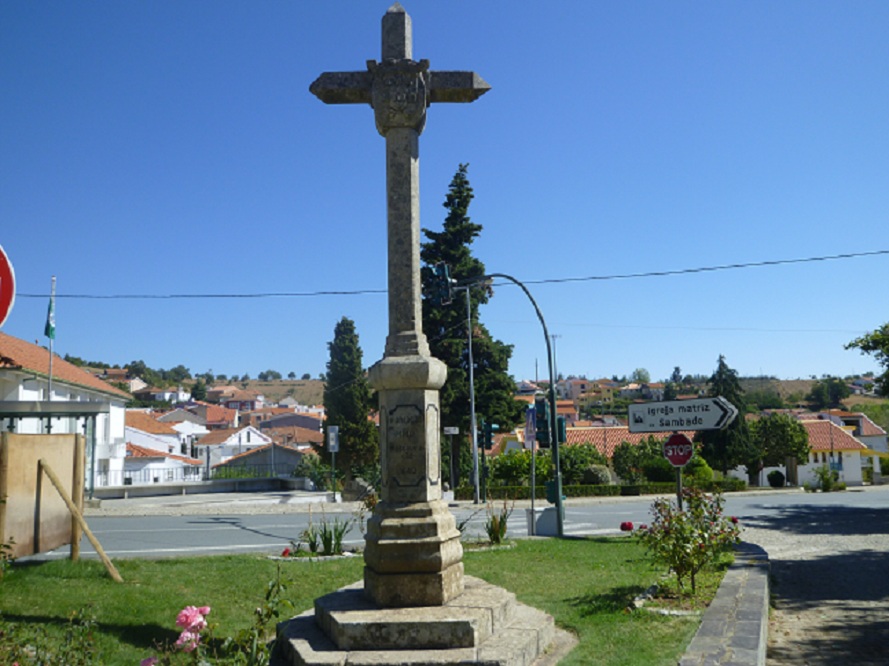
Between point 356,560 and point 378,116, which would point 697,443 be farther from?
point 378,116

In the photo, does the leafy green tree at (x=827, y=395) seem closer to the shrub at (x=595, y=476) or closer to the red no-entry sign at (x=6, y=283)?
the shrub at (x=595, y=476)

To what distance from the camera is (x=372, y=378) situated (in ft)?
21.6

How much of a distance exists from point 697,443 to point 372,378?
46202mm

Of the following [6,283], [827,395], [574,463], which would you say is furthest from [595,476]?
[827,395]

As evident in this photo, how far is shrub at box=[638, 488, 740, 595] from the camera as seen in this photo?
292 inches

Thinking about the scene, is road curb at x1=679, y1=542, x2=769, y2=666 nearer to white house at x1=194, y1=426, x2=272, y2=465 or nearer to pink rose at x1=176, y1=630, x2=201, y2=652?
pink rose at x1=176, y1=630, x2=201, y2=652

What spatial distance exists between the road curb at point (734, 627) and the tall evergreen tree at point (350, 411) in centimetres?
3214

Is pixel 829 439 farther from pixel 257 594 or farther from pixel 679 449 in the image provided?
pixel 257 594

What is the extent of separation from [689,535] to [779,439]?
50461mm

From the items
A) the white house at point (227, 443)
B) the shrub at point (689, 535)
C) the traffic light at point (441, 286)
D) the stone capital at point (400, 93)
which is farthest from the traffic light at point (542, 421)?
the white house at point (227, 443)

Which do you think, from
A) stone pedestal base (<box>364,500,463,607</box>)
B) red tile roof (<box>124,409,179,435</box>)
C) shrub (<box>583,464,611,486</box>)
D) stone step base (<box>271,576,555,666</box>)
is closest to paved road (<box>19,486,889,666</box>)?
stone step base (<box>271,576,555,666</box>)

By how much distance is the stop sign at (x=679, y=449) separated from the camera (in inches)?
448

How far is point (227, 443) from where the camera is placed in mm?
78312

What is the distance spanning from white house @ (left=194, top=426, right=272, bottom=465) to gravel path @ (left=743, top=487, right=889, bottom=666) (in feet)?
212
